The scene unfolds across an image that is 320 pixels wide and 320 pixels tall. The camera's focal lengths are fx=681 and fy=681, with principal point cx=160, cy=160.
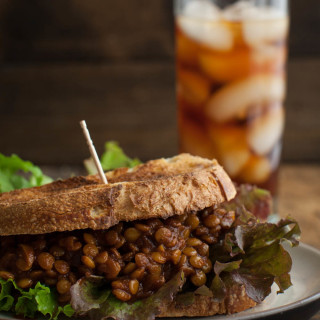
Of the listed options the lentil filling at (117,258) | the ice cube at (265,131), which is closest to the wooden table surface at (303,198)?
the ice cube at (265,131)

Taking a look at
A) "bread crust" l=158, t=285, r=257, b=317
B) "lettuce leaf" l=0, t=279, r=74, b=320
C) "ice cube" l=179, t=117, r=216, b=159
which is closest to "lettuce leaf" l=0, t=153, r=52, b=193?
"ice cube" l=179, t=117, r=216, b=159

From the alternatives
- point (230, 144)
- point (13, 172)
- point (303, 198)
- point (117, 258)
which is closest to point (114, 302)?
point (117, 258)

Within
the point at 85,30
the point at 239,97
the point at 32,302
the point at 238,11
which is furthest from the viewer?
the point at 85,30

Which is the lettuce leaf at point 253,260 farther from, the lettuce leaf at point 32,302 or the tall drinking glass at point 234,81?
the tall drinking glass at point 234,81

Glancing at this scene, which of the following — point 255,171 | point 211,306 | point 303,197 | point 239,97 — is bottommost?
point 303,197

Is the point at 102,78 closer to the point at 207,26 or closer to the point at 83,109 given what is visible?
the point at 83,109

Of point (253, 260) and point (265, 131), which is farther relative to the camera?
point (265, 131)
